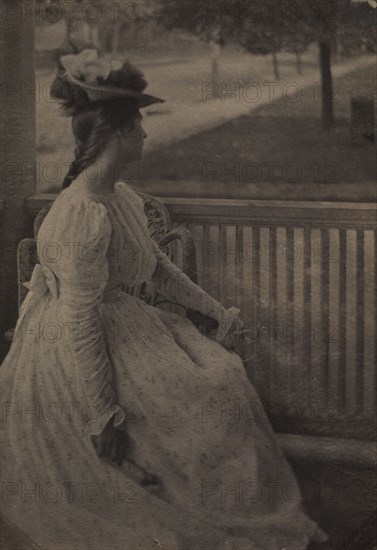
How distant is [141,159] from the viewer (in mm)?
3840

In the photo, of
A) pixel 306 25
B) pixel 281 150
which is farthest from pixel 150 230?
pixel 306 25

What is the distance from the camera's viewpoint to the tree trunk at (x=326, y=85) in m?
3.78

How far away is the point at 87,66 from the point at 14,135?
1.38 ft

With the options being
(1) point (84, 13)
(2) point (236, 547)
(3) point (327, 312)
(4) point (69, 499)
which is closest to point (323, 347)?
(3) point (327, 312)

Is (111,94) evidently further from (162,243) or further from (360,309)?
(360,309)

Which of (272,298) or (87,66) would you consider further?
(272,298)

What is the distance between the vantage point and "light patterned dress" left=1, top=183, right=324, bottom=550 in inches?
149

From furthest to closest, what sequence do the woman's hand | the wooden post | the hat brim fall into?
the wooden post → the woman's hand → the hat brim

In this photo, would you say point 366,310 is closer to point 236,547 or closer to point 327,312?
point 327,312

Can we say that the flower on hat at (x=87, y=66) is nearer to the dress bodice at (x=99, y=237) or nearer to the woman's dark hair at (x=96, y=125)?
the woman's dark hair at (x=96, y=125)

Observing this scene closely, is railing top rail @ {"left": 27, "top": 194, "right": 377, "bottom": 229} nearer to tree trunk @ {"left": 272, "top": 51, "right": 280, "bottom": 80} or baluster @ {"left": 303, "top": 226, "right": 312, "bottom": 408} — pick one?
baluster @ {"left": 303, "top": 226, "right": 312, "bottom": 408}

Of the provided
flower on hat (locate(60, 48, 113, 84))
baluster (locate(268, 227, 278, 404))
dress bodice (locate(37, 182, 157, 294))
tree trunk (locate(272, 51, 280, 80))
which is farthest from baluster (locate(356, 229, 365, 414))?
flower on hat (locate(60, 48, 113, 84))

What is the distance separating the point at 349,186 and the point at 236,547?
1.31 meters

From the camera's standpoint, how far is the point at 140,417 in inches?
150
